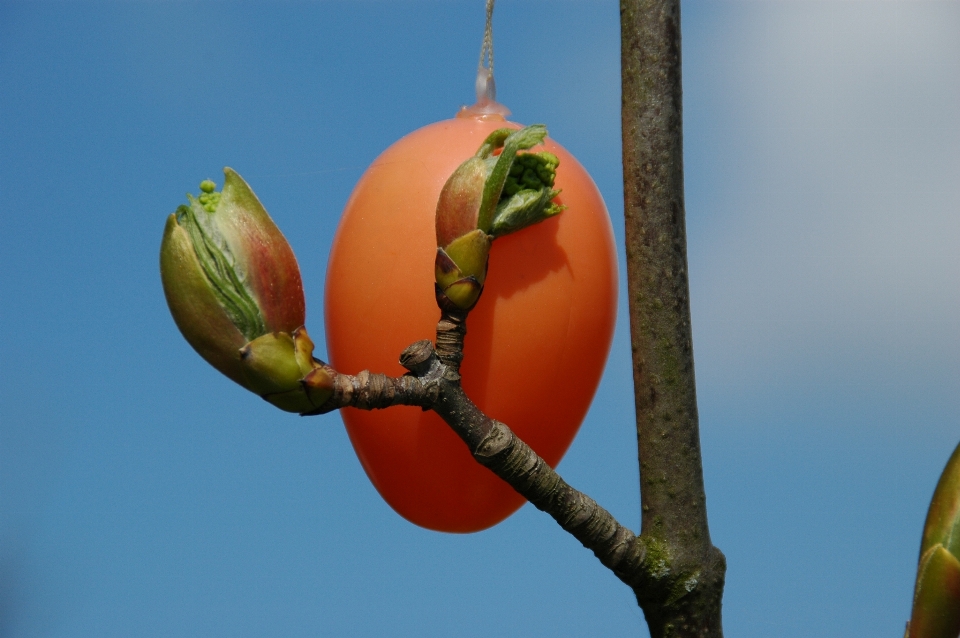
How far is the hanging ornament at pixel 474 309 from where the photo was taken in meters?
2.20

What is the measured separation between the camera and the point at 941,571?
154 cm

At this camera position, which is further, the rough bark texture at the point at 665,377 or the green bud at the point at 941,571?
the rough bark texture at the point at 665,377

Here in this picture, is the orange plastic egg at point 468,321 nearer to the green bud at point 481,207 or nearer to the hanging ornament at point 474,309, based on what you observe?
the hanging ornament at point 474,309

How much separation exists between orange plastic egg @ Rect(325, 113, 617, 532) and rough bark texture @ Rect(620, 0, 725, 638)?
15 centimetres

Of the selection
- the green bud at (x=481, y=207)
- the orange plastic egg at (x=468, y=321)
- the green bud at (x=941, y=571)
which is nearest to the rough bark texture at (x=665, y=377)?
the orange plastic egg at (x=468, y=321)

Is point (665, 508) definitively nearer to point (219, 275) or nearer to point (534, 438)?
point (534, 438)

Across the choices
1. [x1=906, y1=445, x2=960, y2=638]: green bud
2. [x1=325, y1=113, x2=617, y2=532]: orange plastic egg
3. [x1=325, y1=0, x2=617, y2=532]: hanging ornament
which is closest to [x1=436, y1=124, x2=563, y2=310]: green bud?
[x1=325, y1=0, x2=617, y2=532]: hanging ornament

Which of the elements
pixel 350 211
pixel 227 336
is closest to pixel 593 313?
pixel 350 211

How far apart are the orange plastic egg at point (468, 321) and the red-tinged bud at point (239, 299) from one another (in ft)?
1.23

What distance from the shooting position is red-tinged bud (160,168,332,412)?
72.4 inches

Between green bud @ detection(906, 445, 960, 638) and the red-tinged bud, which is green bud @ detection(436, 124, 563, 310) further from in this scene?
green bud @ detection(906, 445, 960, 638)

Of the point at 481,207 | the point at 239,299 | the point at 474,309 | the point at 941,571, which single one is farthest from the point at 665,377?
Answer: the point at 239,299

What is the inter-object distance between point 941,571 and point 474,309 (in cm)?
105

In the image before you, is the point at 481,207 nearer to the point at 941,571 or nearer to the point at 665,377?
the point at 665,377
